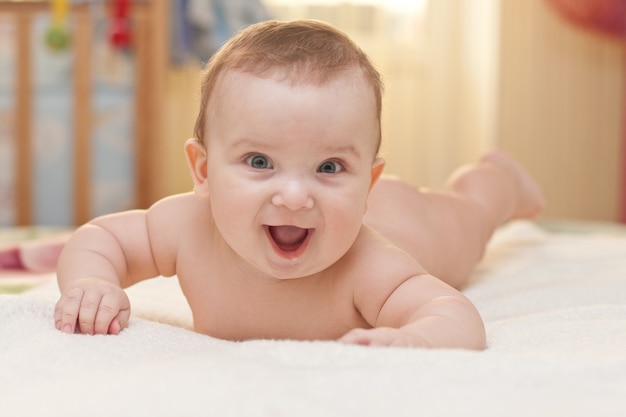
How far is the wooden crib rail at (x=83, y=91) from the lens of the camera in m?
2.85

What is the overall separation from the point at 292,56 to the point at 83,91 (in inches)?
87.3

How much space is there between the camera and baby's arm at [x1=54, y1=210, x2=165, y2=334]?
2.58ft

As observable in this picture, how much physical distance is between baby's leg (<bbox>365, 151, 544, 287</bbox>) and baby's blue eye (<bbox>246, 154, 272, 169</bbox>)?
1.29ft

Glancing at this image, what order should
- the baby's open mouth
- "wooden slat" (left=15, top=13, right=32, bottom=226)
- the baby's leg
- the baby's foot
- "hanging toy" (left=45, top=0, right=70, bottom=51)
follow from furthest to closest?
"wooden slat" (left=15, top=13, right=32, bottom=226)
"hanging toy" (left=45, top=0, right=70, bottom=51)
the baby's foot
the baby's leg
the baby's open mouth

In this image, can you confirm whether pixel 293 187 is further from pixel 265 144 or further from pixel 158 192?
pixel 158 192

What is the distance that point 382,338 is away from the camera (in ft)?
2.28

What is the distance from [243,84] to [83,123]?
2191 millimetres

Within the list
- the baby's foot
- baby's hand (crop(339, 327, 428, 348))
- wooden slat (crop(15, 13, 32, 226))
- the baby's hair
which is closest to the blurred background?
wooden slat (crop(15, 13, 32, 226))

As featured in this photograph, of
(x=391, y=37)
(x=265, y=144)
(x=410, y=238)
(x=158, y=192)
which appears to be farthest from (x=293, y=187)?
(x=391, y=37)

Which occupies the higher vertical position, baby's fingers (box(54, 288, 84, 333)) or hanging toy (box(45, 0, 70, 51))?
baby's fingers (box(54, 288, 84, 333))

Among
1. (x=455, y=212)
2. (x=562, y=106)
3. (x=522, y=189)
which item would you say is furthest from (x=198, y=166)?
(x=562, y=106)

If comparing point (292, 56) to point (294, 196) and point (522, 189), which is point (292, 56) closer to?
point (294, 196)

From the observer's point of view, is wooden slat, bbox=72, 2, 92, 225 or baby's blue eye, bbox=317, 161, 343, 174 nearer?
baby's blue eye, bbox=317, 161, 343, 174

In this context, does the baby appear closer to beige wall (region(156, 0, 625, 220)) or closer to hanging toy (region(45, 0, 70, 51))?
hanging toy (region(45, 0, 70, 51))
